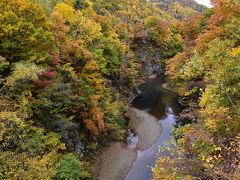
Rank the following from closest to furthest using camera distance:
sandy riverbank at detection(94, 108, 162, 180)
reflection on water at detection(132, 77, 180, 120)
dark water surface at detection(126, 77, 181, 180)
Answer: sandy riverbank at detection(94, 108, 162, 180)
dark water surface at detection(126, 77, 181, 180)
reflection on water at detection(132, 77, 180, 120)

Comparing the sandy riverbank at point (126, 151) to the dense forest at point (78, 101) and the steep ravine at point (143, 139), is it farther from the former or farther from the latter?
the dense forest at point (78, 101)

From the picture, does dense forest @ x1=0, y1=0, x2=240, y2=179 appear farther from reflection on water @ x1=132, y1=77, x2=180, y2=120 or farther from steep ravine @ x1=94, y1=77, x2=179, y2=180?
reflection on water @ x1=132, y1=77, x2=180, y2=120

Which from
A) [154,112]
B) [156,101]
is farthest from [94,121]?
[156,101]

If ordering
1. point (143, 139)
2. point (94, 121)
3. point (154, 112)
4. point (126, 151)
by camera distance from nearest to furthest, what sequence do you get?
point (94, 121) → point (126, 151) → point (143, 139) → point (154, 112)

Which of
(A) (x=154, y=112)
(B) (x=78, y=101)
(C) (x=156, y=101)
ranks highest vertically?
(B) (x=78, y=101)

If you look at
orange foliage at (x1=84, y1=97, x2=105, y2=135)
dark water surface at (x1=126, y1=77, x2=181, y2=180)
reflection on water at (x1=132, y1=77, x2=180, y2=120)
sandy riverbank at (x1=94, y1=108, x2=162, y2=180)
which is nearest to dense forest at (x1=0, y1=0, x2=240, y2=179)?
orange foliage at (x1=84, y1=97, x2=105, y2=135)

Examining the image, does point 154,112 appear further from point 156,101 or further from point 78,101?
point 78,101

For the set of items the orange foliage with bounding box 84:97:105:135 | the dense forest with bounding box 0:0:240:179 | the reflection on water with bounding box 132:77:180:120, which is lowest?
the reflection on water with bounding box 132:77:180:120

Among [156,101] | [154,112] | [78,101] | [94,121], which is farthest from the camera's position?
[156,101]
